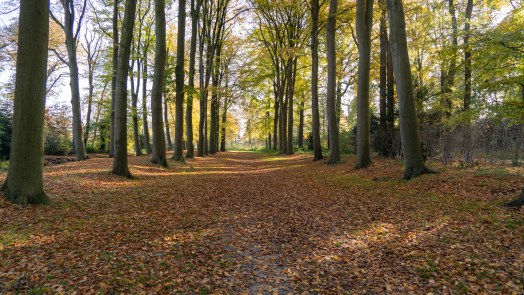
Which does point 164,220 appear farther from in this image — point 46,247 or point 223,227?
point 46,247

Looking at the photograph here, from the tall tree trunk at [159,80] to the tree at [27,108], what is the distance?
8092 millimetres

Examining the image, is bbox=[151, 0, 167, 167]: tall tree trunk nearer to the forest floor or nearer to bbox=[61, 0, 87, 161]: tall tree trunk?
the forest floor

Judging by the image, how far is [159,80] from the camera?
14.6 m

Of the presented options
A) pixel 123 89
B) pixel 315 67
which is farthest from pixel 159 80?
pixel 315 67

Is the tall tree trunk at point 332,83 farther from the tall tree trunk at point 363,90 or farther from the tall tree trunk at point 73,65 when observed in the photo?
the tall tree trunk at point 73,65

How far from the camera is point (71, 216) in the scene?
20.3 ft

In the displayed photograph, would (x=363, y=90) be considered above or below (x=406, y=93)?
above

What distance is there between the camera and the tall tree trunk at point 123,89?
10.9m

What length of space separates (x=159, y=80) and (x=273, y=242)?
37.2 feet

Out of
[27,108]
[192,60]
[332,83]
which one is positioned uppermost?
[192,60]

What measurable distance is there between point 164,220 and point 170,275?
2.63 metres

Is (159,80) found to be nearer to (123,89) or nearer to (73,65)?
(123,89)

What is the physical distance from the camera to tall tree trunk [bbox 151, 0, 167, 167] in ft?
47.0

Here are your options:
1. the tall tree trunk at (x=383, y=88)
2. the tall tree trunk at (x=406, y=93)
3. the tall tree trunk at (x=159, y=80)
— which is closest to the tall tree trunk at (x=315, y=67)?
the tall tree trunk at (x=383, y=88)
